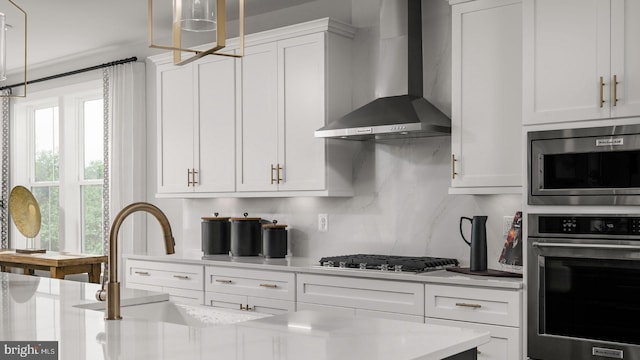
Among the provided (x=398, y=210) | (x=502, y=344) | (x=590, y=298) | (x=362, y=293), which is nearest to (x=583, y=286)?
(x=590, y=298)

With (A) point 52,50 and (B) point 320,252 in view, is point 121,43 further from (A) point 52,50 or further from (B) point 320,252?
(B) point 320,252

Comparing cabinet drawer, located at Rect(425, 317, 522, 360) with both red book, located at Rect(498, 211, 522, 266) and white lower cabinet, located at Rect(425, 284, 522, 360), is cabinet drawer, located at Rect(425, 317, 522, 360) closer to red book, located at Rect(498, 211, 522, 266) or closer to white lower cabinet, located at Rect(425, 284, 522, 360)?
white lower cabinet, located at Rect(425, 284, 522, 360)

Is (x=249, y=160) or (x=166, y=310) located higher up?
(x=249, y=160)

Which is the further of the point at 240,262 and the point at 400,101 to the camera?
the point at 240,262

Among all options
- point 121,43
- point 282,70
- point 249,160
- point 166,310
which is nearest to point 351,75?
point 282,70

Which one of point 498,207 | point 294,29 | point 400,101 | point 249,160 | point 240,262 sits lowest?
point 240,262

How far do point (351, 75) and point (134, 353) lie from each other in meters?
3.10

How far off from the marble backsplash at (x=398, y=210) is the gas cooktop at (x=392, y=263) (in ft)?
0.59

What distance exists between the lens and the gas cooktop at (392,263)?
366cm

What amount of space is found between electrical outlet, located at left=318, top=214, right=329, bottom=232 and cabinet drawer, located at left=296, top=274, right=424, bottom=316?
675 mm

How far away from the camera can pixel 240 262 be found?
4.42 m

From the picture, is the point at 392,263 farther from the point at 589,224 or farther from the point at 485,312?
the point at 589,224

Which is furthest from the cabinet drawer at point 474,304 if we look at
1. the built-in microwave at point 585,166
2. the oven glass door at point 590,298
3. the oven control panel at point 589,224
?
the built-in microwave at point 585,166

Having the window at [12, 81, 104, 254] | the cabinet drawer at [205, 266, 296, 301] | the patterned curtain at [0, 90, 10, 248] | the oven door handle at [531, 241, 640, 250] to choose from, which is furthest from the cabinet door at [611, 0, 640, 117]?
the patterned curtain at [0, 90, 10, 248]
